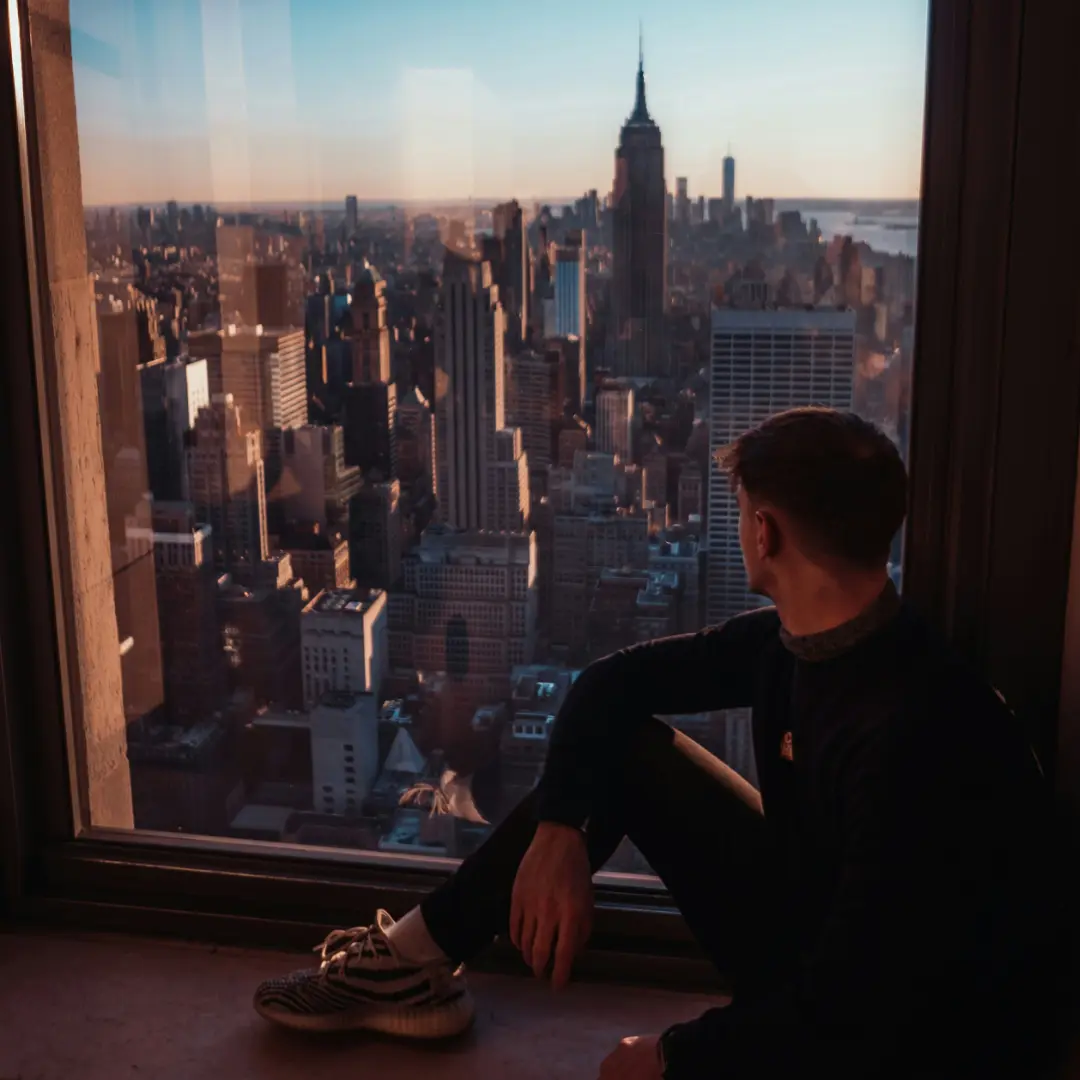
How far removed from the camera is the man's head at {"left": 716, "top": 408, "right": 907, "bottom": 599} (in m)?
1.22

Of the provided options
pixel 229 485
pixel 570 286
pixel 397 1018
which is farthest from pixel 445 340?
pixel 397 1018

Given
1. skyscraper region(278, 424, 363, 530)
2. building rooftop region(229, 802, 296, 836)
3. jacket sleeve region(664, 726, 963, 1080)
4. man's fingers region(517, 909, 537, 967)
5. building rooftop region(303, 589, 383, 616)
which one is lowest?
building rooftop region(229, 802, 296, 836)

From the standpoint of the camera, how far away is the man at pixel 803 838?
1.11 metres

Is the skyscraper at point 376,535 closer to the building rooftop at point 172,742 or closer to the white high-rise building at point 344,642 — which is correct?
the white high-rise building at point 344,642

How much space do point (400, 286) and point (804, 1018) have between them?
107 cm

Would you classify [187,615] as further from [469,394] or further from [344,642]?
[469,394]

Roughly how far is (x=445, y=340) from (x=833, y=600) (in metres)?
0.70

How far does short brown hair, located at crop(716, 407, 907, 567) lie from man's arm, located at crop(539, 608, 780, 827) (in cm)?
28

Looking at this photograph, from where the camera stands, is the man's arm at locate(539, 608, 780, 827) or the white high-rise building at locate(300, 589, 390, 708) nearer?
the man's arm at locate(539, 608, 780, 827)

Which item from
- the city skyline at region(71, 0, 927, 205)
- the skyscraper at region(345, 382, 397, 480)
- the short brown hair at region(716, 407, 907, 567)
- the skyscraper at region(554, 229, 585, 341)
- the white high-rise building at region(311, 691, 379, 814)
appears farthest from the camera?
the white high-rise building at region(311, 691, 379, 814)

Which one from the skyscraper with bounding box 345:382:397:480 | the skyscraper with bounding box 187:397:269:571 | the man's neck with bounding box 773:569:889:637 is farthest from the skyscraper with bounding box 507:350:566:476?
the man's neck with bounding box 773:569:889:637

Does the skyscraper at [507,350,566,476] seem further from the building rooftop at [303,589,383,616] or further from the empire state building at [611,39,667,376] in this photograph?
the building rooftop at [303,589,383,616]

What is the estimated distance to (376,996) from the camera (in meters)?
1.61

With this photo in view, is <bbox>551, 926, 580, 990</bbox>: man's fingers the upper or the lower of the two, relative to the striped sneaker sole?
upper
